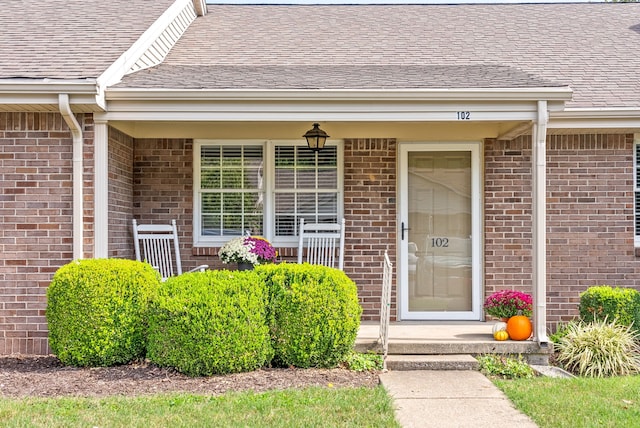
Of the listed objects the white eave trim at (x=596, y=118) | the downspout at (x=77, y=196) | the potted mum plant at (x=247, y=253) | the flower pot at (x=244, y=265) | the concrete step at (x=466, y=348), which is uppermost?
the white eave trim at (x=596, y=118)

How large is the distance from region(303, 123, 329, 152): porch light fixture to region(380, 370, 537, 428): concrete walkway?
2.77 m

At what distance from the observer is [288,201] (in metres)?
8.23

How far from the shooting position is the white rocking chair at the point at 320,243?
26.1 ft

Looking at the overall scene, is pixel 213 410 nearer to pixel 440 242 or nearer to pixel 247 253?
pixel 247 253

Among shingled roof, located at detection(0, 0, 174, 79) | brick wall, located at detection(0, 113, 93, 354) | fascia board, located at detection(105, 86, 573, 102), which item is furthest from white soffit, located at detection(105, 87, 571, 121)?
brick wall, located at detection(0, 113, 93, 354)

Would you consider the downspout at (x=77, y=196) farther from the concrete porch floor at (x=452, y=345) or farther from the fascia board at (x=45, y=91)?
the concrete porch floor at (x=452, y=345)

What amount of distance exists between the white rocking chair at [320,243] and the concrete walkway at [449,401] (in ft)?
7.33

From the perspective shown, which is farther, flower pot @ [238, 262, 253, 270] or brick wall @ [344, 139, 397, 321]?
brick wall @ [344, 139, 397, 321]

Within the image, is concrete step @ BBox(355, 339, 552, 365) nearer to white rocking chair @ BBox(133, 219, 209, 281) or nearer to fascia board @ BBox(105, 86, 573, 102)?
fascia board @ BBox(105, 86, 573, 102)

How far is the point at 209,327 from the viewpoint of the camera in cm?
557

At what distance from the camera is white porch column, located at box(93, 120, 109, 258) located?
642 centimetres

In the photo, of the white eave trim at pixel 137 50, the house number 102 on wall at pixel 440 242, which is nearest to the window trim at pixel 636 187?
the house number 102 on wall at pixel 440 242

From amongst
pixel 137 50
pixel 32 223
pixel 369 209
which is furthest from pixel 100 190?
pixel 369 209

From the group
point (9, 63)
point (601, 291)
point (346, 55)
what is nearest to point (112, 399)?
point (9, 63)
